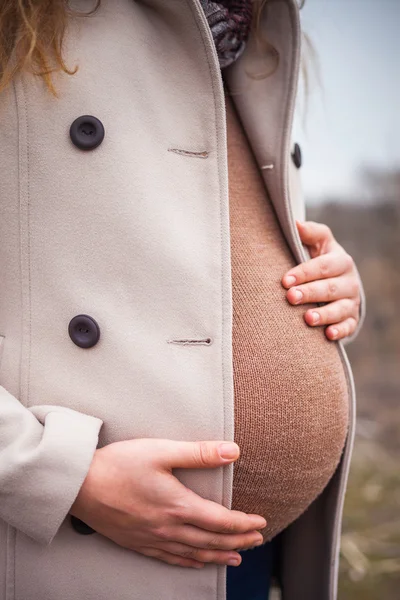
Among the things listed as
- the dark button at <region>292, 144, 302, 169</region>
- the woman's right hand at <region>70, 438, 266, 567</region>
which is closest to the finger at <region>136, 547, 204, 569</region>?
the woman's right hand at <region>70, 438, 266, 567</region>

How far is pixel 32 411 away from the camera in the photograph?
3.00 ft

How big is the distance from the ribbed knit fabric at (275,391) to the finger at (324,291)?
0.02 metres

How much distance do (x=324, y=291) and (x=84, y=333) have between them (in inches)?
20.6

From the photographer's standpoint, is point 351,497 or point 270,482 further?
point 351,497

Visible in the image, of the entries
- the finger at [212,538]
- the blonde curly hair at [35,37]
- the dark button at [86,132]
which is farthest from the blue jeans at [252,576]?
the blonde curly hair at [35,37]

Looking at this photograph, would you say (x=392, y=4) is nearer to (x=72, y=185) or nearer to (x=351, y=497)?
(x=351, y=497)

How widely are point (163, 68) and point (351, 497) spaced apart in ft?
8.86

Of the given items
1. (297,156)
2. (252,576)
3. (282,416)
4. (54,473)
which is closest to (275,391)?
(282,416)

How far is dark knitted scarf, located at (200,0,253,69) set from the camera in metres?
1.12

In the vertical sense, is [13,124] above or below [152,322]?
above

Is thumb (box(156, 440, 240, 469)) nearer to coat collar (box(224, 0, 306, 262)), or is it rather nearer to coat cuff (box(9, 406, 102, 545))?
coat cuff (box(9, 406, 102, 545))

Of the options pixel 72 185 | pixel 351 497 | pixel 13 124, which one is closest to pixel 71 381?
pixel 72 185

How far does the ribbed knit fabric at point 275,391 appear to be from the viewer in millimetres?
992

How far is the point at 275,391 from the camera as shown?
101 centimetres
